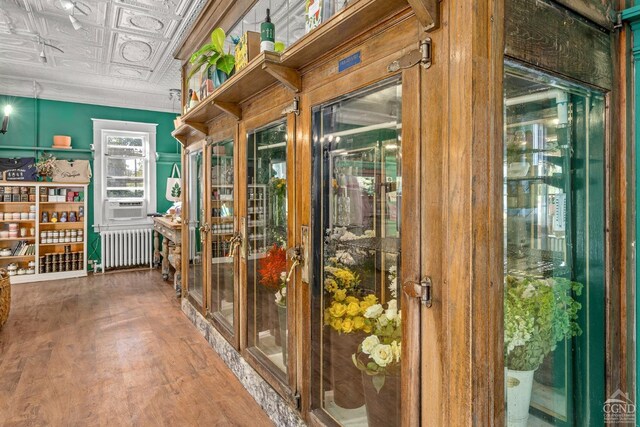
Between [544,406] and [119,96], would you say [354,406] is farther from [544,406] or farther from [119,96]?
[119,96]

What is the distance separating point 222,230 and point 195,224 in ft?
3.01

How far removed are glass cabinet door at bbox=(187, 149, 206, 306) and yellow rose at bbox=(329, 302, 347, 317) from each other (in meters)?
2.40

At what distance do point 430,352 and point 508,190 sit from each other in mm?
576

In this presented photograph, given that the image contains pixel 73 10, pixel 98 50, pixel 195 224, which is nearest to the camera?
pixel 73 10

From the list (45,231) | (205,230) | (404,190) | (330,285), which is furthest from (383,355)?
(45,231)

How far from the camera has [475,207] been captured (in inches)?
41.4

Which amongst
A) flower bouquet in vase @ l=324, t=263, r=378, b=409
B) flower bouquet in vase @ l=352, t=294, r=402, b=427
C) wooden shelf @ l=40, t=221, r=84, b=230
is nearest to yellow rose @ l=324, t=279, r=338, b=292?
flower bouquet in vase @ l=324, t=263, r=378, b=409

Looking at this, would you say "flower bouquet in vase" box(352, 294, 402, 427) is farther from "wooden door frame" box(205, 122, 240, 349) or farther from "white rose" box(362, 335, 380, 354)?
"wooden door frame" box(205, 122, 240, 349)

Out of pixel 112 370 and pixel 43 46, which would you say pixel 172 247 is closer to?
pixel 112 370

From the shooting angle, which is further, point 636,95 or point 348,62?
point 348,62

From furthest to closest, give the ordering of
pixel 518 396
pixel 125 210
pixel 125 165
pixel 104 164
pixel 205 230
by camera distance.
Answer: pixel 125 165 → pixel 125 210 → pixel 104 164 → pixel 205 230 → pixel 518 396

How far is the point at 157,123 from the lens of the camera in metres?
7.11

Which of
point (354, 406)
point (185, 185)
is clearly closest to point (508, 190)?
point (354, 406)

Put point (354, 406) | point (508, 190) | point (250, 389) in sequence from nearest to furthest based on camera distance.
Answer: point (508, 190), point (354, 406), point (250, 389)
